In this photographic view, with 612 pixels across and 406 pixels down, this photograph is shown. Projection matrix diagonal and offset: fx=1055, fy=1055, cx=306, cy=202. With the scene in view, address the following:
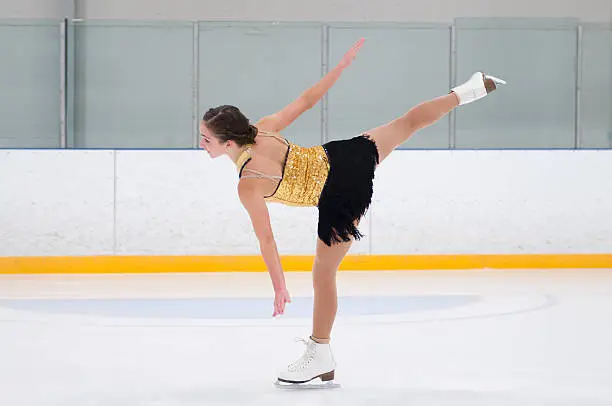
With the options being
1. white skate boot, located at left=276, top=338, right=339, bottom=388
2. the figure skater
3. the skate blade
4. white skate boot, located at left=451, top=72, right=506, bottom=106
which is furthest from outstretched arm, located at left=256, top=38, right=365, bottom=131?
the skate blade

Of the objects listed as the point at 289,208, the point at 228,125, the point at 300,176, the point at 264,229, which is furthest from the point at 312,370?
the point at 289,208

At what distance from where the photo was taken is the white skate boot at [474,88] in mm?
4227

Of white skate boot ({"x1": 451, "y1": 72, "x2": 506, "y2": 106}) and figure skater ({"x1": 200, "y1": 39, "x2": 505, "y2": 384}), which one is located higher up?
white skate boot ({"x1": 451, "y1": 72, "x2": 506, "y2": 106})

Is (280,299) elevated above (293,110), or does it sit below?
below

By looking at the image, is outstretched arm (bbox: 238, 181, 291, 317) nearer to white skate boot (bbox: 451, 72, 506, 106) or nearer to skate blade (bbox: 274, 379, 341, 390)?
skate blade (bbox: 274, 379, 341, 390)

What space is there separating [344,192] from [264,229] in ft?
1.24

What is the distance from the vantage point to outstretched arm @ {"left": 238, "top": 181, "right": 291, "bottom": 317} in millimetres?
3623

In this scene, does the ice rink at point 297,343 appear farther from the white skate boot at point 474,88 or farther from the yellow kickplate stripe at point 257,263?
the white skate boot at point 474,88

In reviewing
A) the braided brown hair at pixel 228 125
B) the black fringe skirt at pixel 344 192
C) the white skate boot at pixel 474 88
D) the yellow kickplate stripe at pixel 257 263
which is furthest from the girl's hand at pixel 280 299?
the yellow kickplate stripe at pixel 257 263

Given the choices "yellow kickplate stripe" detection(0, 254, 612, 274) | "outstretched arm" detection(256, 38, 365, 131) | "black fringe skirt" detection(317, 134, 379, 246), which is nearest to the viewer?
"black fringe skirt" detection(317, 134, 379, 246)

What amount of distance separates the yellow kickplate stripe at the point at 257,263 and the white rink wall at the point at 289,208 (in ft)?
0.20

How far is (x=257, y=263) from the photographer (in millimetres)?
8664

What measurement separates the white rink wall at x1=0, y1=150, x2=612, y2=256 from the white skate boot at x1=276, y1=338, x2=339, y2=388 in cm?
475

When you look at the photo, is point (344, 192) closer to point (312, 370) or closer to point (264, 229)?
point (264, 229)
